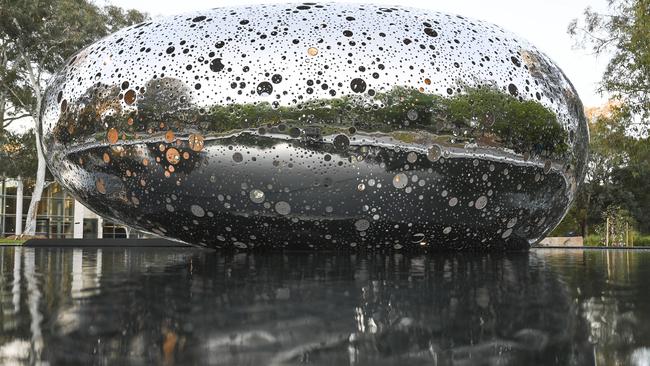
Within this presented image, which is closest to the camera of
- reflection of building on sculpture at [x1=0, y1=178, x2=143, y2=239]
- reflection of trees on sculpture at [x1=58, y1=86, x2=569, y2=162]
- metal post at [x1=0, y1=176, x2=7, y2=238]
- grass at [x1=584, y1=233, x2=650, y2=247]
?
reflection of trees on sculpture at [x1=58, y1=86, x2=569, y2=162]

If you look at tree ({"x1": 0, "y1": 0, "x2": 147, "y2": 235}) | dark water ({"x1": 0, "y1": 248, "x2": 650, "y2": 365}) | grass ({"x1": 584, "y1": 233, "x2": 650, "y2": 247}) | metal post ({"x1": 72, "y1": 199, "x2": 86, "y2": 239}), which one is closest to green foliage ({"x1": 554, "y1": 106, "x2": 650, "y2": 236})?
grass ({"x1": 584, "y1": 233, "x2": 650, "y2": 247})

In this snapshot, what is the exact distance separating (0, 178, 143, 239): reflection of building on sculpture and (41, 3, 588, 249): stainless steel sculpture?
1362 inches

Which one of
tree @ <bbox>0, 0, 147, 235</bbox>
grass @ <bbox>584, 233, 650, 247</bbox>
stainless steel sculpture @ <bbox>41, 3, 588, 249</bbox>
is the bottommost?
grass @ <bbox>584, 233, 650, 247</bbox>

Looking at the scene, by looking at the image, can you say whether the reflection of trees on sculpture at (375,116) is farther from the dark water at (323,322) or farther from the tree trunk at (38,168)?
the tree trunk at (38,168)

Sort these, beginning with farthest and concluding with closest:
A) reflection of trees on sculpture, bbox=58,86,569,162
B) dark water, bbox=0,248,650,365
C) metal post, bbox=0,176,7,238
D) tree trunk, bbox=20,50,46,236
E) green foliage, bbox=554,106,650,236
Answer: green foliage, bbox=554,106,650,236 → metal post, bbox=0,176,7,238 → tree trunk, bbox=20,50,46,236 → reflection of trees on sculpture, bbox=58,86,569,162 → dark water, bbox=0,248,650,365

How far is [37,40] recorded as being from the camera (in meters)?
22.5

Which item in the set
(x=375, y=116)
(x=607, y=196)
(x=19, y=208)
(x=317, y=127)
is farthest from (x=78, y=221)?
(x=375, y=116)

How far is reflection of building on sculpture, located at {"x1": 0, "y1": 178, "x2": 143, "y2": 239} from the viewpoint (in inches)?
1454

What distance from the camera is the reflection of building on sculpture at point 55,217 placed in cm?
3694

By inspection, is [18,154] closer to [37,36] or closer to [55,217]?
[37,36]

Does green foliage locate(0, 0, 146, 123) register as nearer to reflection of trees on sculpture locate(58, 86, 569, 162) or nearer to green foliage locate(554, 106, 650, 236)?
reflection of trees on sculpture locate(58, 86, 569, 162)

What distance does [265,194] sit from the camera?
4.29m

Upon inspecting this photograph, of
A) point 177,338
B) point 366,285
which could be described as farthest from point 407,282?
point 177,338

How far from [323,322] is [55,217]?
41799 mm
